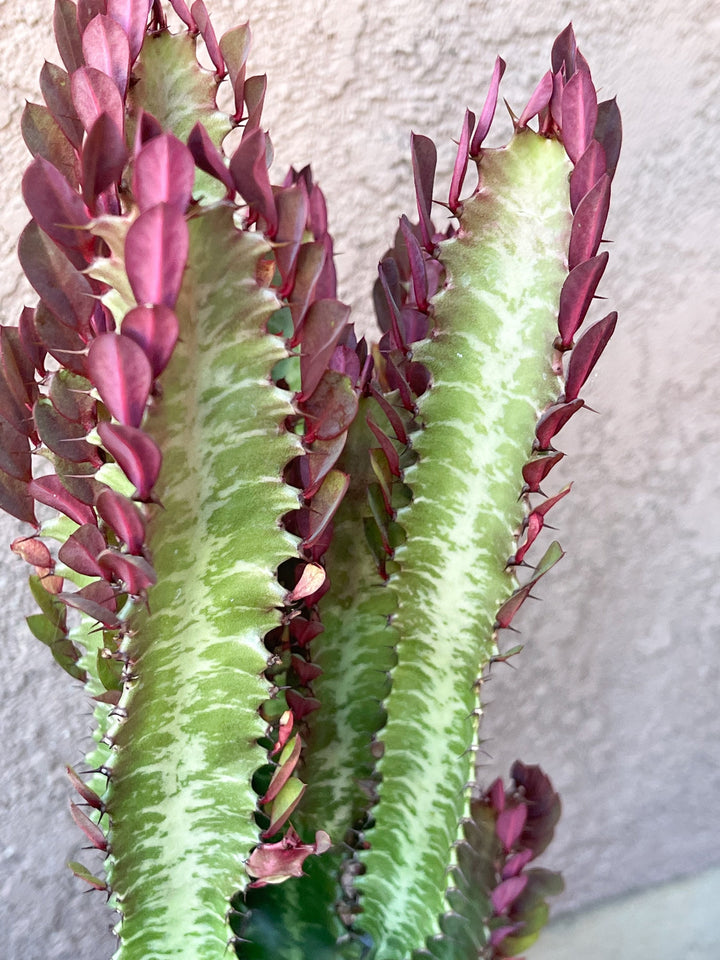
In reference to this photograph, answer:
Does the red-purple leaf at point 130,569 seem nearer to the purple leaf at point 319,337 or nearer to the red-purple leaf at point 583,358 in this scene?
the purple leaf at point 319,337

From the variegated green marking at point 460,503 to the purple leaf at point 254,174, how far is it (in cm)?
11

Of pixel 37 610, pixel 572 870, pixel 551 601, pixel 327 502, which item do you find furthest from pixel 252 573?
pixel 572 870

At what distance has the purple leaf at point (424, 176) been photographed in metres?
0.45

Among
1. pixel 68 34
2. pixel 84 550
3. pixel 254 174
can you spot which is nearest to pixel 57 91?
pixel 68 34

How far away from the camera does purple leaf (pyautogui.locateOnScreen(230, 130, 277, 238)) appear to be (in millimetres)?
359

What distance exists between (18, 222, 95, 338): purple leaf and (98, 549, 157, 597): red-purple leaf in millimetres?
121

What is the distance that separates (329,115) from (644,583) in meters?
0.60

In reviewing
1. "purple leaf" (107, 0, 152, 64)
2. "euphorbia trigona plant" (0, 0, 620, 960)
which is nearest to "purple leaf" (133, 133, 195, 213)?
"euphorbia trigona plant" (0, 0, 620, 960)

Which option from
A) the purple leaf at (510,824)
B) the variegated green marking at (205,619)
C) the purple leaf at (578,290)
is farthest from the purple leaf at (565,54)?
the purple leaf at (510,824)

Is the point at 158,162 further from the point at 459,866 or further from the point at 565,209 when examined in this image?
the point at 459,866

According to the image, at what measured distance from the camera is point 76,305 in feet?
1.21

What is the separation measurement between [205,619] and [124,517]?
77 mm

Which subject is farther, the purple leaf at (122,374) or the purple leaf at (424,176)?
the purple leaf at (424,176)

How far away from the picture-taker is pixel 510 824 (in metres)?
0.54
